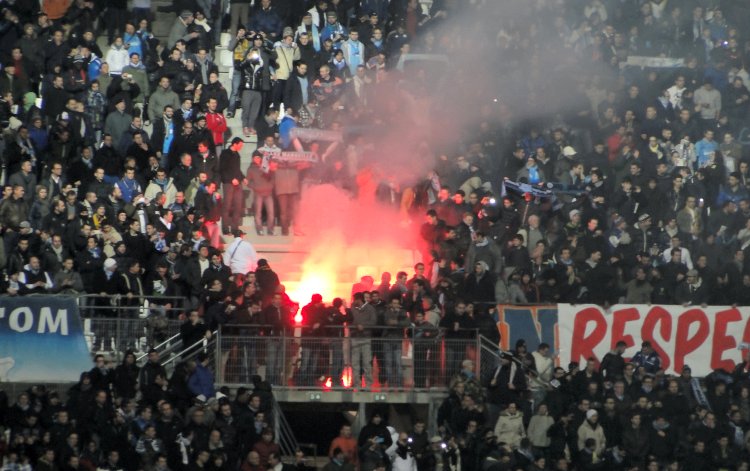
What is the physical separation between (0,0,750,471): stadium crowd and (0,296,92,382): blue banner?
12.7 inches

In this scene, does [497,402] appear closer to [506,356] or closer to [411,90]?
[506,356]

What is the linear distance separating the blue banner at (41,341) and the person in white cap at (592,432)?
18.4 feet

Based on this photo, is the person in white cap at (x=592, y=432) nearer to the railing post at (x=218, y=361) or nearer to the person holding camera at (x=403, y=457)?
the person holding camera at (x=403, y=457)

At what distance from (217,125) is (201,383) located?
5.58 meters

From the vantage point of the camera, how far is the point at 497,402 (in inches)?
901

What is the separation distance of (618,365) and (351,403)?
3.17m

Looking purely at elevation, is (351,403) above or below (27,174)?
below

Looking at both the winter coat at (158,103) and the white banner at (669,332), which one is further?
the winter coat at (158,103)

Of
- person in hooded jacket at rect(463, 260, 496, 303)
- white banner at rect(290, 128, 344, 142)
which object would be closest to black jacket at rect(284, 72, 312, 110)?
white banner at rect(290, 128, 344, 142)

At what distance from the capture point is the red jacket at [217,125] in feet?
88.3

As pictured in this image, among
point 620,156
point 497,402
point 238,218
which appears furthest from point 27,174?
point 620,156

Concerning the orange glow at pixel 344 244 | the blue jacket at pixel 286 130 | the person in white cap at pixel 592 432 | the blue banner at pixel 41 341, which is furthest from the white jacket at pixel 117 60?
the person in white cap at pixel 592 432

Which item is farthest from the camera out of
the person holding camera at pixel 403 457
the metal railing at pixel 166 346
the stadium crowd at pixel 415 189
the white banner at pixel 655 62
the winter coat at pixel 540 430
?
the white banner at pixel 655 62

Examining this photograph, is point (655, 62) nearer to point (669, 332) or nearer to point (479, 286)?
point (669, 332)
